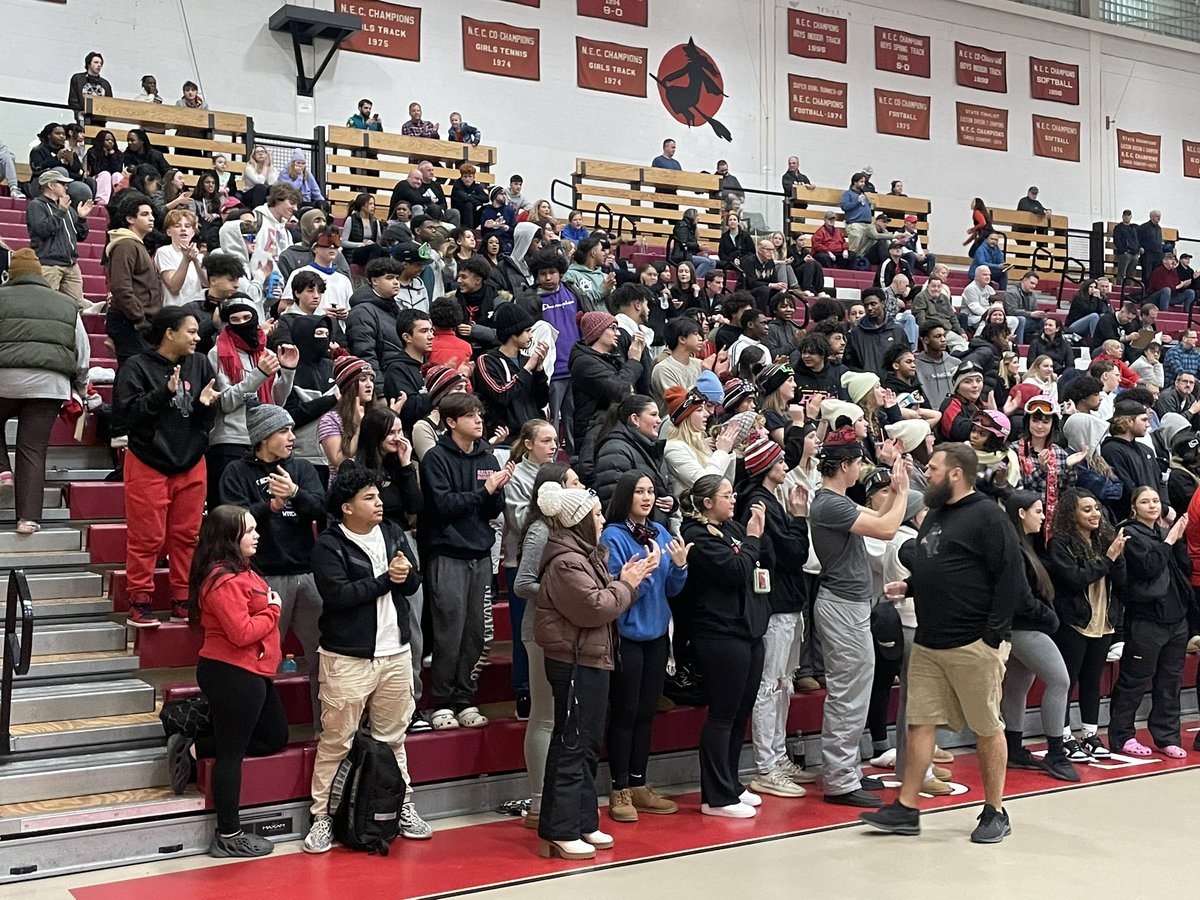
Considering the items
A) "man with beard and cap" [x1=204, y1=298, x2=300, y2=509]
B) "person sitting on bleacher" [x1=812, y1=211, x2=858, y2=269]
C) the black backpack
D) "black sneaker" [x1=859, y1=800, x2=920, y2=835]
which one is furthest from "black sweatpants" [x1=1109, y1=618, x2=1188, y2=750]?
"person sitting on bleacher" [x1=812, y1=211, x2=858, y2=269]

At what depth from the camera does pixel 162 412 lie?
20.1 feet

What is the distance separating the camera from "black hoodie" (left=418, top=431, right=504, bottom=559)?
238 inches

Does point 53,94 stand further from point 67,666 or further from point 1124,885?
point 1124,885

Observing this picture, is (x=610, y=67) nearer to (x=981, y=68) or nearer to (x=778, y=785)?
(x=981, y=68)

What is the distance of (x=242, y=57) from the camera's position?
1723cm

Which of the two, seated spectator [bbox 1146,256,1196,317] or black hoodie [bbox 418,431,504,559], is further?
seated spectator [bbox 1146,256,1196,317]

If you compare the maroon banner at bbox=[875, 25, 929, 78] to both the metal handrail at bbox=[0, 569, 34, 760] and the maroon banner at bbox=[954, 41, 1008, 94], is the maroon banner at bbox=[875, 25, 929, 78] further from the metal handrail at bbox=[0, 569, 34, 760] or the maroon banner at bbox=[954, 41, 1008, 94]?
the metal handrail at bbox=[0, 569, 34, 760]

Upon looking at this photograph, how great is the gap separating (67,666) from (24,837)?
3.59 ft

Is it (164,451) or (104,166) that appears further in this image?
(104,166)

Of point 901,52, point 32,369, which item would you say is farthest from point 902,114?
point 32,369

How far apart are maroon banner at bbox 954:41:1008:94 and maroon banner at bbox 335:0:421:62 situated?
1008cm

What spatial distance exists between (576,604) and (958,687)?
1701mm

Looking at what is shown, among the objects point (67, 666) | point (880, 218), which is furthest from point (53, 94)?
point (67, 666)

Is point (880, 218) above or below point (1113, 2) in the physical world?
below
